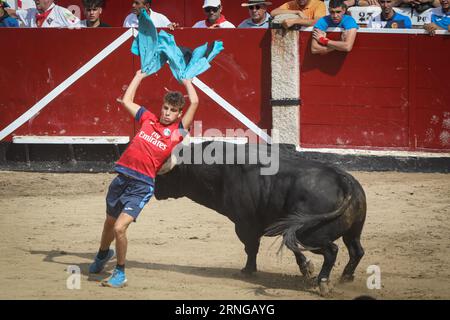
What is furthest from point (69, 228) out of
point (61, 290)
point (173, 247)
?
point (61, 290)

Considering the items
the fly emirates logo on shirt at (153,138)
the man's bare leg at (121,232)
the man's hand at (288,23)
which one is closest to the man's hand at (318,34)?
the man's hand at (288,23)

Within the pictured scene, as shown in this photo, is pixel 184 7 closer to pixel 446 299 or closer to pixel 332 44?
pixel 332 44

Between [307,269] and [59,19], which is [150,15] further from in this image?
[307,269]

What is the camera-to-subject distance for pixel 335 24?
33.7 ft

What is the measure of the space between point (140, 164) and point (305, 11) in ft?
15.9

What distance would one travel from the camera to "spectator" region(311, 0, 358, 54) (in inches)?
401

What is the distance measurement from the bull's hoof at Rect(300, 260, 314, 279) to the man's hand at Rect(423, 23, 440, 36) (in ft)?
14.8

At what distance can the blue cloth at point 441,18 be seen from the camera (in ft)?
34.4

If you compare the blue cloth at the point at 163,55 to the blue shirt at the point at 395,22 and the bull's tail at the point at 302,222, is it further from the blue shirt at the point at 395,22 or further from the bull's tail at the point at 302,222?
the blue shirt at the point at 395,22

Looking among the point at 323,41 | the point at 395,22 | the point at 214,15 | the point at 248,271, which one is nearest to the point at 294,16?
the point at 323,41

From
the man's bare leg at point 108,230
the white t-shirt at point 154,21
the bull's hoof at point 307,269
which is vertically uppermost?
the white t-shirt at point 154,21

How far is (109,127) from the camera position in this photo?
→ 10828mm

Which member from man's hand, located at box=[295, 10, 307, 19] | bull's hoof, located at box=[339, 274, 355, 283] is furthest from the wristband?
bull's hoof, located at box=[339, 274, 355, 283]

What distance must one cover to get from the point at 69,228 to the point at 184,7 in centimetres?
555
